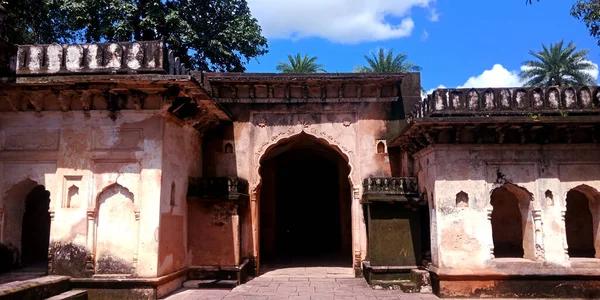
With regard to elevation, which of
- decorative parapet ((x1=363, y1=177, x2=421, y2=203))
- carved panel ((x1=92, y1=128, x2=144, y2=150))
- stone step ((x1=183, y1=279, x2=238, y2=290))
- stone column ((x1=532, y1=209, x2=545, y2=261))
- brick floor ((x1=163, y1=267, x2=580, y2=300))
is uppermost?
carved panel ((x1=92, y1=128, x2=144, y2=150))

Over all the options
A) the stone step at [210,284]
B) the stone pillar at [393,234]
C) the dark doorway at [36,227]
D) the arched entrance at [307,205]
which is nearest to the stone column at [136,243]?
the stone step at [210,284]

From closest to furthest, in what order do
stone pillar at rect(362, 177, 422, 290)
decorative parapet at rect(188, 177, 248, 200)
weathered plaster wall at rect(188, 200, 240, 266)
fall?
stone pillar at rect(362, 177, 422, 290) → decorative parapet at rect(188, 177, 248, 200) → weathered plaster wall at rect(188, 200, 240, 266)

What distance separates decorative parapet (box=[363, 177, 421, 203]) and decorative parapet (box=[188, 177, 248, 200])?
3.01 metres

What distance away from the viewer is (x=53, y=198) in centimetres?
845

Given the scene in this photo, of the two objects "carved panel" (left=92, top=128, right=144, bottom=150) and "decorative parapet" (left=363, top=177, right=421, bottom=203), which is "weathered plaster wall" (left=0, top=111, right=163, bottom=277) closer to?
"carved panel" (left=92, top=128, right=144, bottom=150)

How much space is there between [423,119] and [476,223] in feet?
→ 7.88

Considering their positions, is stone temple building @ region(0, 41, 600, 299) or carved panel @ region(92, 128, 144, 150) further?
carved panel @ region(92, 128, 144, 150)

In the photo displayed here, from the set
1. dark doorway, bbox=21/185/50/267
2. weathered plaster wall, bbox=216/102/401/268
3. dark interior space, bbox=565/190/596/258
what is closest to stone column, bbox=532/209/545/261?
dark interior space, bbox=565/190/596/258

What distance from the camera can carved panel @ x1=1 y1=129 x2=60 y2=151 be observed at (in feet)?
28.4

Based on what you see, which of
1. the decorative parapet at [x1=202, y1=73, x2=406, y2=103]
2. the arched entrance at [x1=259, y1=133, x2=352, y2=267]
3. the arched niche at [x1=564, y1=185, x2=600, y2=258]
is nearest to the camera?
the arched niche at [x1=564, y1=185, x2=600, y2=258]

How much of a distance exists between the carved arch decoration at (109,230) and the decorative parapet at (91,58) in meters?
2.30

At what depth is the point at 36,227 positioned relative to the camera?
35.3 ft

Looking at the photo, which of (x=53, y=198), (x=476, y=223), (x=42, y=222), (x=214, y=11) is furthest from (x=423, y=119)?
(x=214, y=11)

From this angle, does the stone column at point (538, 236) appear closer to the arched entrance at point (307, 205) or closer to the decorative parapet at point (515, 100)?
the decorative parapet at point (515, 100)
